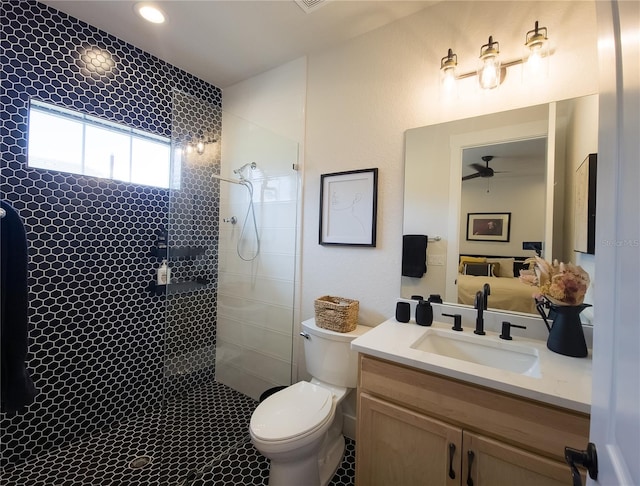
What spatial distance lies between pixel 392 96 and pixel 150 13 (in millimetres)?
1596

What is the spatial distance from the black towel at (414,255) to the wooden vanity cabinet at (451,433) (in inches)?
26.0

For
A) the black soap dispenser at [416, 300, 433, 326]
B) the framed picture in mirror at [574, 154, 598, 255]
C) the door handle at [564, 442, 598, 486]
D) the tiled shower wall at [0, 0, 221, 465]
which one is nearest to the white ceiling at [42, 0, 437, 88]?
the tiled shower wall at [0, 0, 221, 465]

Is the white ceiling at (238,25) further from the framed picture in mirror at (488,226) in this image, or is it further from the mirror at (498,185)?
the framed picture in mirror at (488,226)

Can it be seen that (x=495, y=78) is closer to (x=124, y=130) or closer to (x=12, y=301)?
(x=12, y=301)

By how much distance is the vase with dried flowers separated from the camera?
1.17m

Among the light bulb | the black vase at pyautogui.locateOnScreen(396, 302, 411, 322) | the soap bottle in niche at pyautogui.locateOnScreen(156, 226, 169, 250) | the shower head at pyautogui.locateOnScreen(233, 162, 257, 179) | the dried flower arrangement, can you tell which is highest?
the light bulb

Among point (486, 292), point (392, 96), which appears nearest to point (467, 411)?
point (486, 292)

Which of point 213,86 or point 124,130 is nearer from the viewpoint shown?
point 124,130

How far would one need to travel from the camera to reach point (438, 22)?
64.4 inches

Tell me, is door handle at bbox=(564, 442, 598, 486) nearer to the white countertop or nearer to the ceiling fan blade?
the white countertop

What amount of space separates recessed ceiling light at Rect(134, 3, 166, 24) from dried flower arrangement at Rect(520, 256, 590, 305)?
2555mm

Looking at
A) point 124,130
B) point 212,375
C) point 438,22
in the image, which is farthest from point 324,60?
point 212,375

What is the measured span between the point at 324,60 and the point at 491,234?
167 cm

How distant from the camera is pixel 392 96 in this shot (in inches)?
70.7
